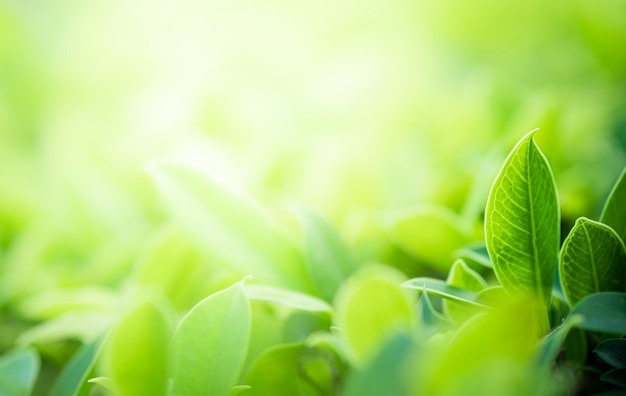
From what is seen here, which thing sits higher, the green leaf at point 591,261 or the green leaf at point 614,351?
the green leaf at point 591,261

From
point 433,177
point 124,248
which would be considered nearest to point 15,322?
point 124,248

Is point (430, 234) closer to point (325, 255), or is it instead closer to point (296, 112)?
point (325, 255)

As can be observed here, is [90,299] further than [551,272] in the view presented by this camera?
Yes

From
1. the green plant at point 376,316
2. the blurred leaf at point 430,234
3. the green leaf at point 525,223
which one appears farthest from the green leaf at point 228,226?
the green leaf at point 525,223

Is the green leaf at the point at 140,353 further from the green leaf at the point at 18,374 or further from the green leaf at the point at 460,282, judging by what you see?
the green leaf at the point at 460,282

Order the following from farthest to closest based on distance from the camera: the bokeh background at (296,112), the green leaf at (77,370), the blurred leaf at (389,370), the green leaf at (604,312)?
the bokeh background at (296,112) < the green leaf at (77,370) < the green leaf at (604,312) < the blurred leaf at (389,370)

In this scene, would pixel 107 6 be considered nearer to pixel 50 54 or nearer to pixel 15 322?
pixel 50 54
